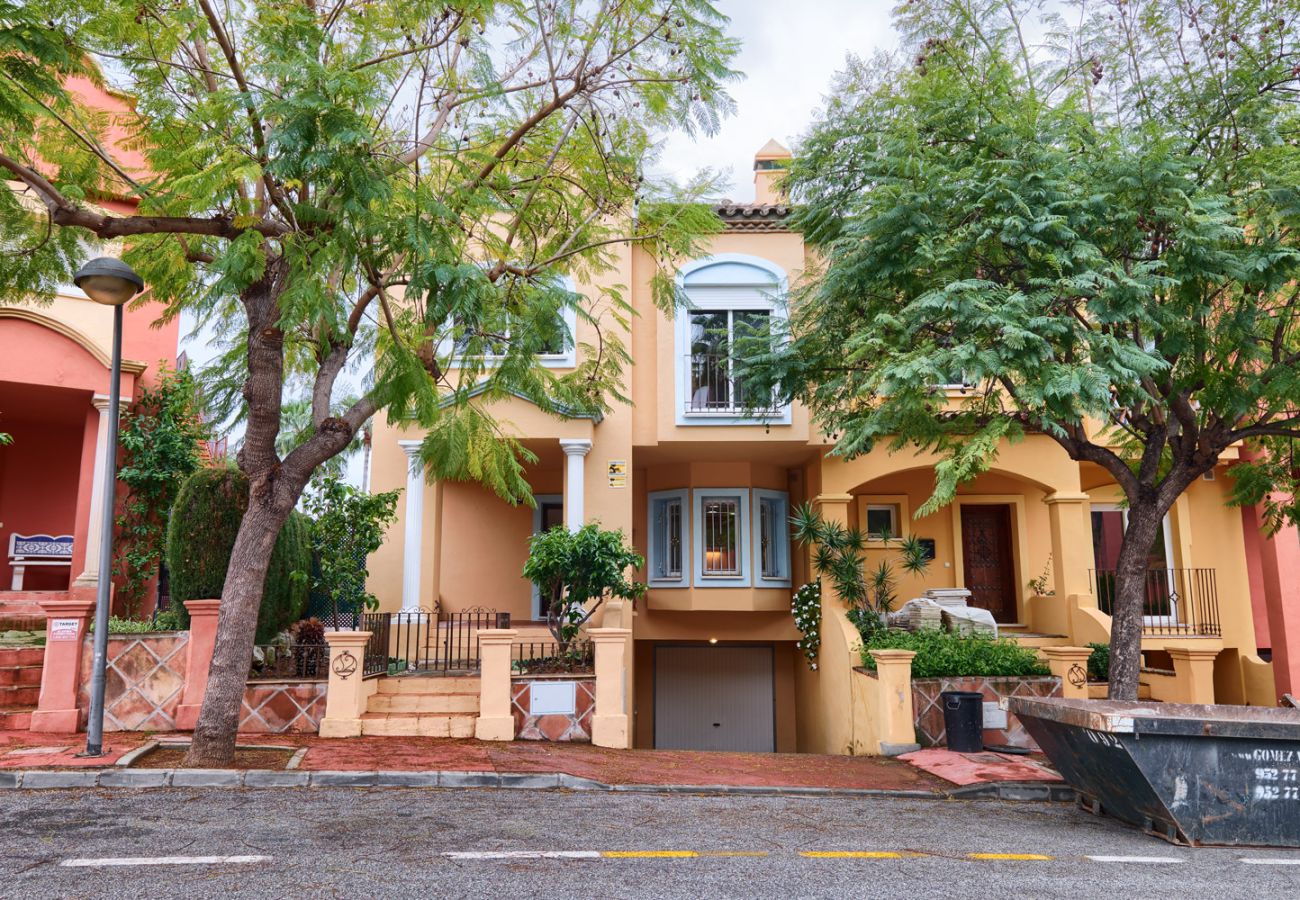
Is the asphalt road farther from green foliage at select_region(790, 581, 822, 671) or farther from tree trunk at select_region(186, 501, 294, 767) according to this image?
green foliage at select_region(790, 581, 822, 671)

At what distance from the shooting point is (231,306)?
10.6 m

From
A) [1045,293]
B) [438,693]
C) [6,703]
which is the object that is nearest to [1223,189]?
[1045,293]

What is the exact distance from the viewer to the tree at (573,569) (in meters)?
12.2

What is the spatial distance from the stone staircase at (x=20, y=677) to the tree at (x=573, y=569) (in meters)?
5.86

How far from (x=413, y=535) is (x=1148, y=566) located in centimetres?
1267

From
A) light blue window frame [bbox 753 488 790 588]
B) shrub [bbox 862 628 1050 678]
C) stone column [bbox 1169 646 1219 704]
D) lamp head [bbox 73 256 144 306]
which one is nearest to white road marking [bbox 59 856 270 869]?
lamp head [bbox 73 256 144 306]

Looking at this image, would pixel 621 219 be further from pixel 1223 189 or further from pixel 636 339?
pixel 1223 189

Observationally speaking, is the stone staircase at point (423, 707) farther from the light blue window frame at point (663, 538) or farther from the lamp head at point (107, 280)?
the light blue window frame at point (663, 538)

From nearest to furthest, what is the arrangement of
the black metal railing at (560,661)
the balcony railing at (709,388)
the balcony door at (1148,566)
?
1. the black metal railing at (560,661)
2. the balcony railing at (709,388)
3. the balcony door at (1148,566)

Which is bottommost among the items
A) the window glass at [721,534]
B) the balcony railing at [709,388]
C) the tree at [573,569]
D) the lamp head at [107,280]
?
the tree at [573,569]

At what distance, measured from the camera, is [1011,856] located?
648 cm

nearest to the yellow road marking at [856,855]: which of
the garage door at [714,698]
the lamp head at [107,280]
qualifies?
the lamp head at [107,280]

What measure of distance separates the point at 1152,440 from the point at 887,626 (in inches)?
207

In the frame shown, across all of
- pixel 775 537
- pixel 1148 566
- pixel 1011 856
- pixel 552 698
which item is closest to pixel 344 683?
pixel 552 698
